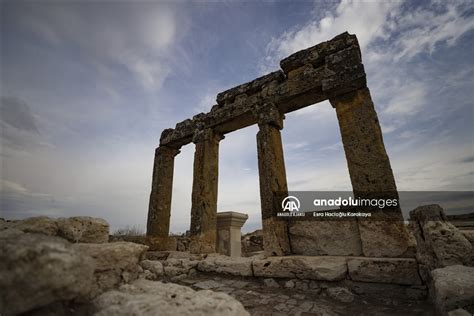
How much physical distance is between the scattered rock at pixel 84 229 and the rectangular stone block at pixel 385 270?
316 centimetres

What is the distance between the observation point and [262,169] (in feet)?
15.9

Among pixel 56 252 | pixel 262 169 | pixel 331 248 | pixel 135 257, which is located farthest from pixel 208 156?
pixel 56 252

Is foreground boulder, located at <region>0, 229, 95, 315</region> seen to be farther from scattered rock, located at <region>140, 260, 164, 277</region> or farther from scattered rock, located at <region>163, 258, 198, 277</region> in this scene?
scattered rock, located at <region>163, 258, 198, 277</region>

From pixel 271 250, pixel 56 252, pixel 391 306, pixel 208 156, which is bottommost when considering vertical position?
pixel 391 306

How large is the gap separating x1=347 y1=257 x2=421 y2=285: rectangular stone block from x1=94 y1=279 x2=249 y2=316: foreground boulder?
262 cm

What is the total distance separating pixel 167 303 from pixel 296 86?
485 cm

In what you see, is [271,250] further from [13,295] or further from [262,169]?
[13,295]

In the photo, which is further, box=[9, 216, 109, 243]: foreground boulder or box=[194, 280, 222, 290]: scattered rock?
box=[194, 280, 222, 290]: scattered rock

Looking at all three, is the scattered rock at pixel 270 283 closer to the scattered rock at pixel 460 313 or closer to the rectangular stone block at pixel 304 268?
the rectangular stone block at pixel 304 268

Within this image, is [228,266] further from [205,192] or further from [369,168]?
[369,168]

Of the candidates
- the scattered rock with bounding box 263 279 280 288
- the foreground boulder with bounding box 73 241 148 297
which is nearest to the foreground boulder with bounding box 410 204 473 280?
the scattered rock with bounding box 263 279 280 288

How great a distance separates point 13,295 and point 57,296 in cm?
16

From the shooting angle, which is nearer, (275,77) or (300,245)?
(300,245)

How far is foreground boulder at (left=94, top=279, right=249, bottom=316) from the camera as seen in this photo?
104 centimetres
